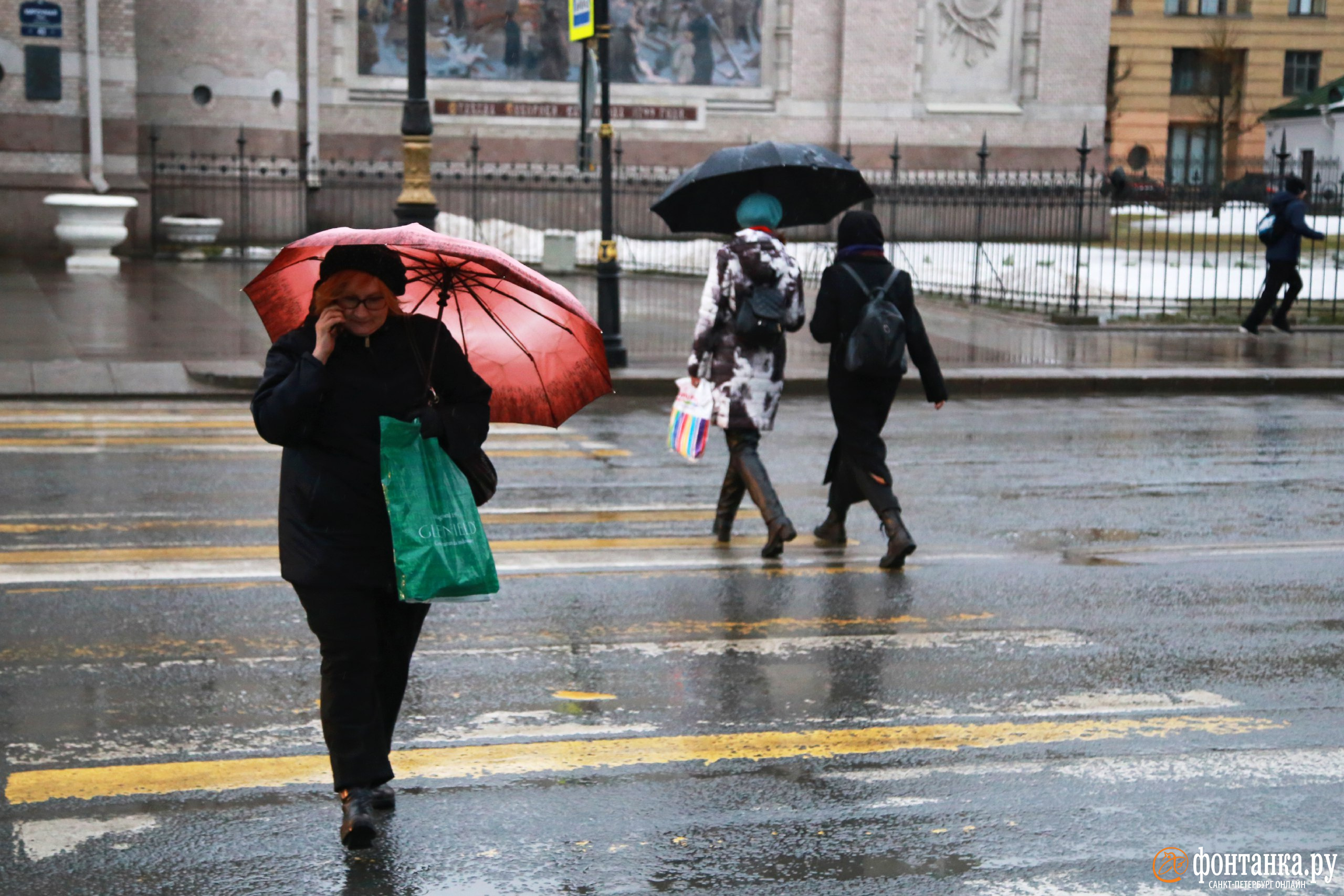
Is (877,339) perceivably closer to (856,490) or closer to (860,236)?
(860,236)

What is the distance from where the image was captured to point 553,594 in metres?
7.44

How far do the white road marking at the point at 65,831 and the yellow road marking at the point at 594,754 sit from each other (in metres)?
0.19

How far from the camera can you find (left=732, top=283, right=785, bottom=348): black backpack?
8.33m

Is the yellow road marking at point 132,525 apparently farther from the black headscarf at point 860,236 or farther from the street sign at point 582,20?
the street sign at point 582,20

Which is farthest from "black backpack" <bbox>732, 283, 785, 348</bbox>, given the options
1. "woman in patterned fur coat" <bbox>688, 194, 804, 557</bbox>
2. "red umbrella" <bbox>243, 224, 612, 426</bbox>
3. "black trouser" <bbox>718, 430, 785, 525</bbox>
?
"red umbrella" <bbox>243, 224, 612, 426</bbox>

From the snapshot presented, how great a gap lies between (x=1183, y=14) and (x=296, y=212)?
44664 mm

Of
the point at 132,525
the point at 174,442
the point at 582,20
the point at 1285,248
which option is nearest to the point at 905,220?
the point at 1285,248

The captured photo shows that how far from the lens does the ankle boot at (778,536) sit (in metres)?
8.18

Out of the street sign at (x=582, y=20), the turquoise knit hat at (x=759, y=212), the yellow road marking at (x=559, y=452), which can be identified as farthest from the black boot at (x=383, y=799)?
the street sign at (x=582, y=20)

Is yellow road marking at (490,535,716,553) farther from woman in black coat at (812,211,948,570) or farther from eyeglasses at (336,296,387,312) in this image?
eyeglasses at (336,296,387,312)

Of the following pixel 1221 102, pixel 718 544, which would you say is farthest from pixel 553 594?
pixel 1221 102

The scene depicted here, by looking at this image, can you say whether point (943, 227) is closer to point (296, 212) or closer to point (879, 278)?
point (296, 212)

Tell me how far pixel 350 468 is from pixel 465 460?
0.33m

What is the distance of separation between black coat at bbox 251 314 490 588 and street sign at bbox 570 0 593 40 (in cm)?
1217
